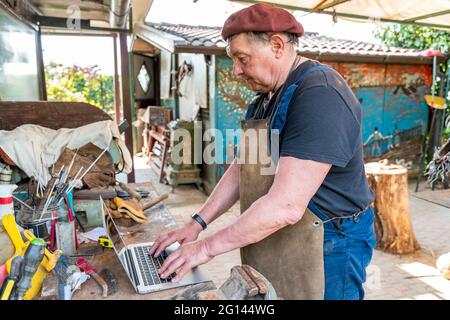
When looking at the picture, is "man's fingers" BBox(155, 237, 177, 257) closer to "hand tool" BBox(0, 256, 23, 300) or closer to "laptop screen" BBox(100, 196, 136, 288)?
"laptop screen" BBox(100, 196, 136, 288)

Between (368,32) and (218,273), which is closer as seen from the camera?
(218,273)

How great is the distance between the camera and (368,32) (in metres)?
9.30

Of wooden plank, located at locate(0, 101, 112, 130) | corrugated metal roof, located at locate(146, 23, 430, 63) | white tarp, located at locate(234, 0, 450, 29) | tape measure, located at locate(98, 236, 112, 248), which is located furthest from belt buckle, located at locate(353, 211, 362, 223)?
corrugated metal roof, located at locate(146, 23, 430, 63)

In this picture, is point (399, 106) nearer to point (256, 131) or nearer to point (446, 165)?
point (446, 165)

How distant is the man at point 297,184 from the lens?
3.94 ft

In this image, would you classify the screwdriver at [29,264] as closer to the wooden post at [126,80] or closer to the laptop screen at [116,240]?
the laptop screen at [116,240]

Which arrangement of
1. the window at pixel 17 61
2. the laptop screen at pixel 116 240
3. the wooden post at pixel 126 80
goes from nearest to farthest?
the laptop screen at pixel 116 240
the window at pixel 17 61
the wooden post at pixel 126 80

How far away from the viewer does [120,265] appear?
4.97ft

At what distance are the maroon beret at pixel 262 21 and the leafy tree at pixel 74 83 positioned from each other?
923cm

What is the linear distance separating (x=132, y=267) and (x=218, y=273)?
2.31 meters

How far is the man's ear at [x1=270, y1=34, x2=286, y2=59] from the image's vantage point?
1.35m

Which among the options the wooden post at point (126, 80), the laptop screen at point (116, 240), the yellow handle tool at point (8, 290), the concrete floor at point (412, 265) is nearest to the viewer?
the yellow handle tool at point (8, 290)

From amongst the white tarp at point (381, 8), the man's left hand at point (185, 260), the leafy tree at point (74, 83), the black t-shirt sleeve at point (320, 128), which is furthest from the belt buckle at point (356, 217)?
the leafy tree at point (74, 83)

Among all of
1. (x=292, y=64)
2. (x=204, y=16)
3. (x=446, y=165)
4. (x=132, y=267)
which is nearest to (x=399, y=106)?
(x=446, y=165)
